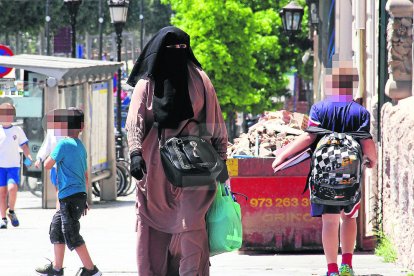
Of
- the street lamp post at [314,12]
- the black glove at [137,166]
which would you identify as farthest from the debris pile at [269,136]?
the street lamp post at [314,12]

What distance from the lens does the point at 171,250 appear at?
7.36 m

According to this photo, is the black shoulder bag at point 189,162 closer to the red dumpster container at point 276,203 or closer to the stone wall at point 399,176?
the stone wall at point 399,176

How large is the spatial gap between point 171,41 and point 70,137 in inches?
A: 94.1

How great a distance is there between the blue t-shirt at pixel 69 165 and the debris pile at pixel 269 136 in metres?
2.34

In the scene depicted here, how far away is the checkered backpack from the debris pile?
8.90ft

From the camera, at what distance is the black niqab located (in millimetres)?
7215

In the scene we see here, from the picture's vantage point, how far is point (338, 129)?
28.9ft

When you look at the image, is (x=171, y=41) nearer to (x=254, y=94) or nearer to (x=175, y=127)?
(x=175, y=127)

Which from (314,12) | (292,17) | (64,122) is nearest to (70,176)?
(64,122)

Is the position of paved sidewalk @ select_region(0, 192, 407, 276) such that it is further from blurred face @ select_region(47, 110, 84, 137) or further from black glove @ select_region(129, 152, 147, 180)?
black glove @ select_region(129, 152, 147, 180)

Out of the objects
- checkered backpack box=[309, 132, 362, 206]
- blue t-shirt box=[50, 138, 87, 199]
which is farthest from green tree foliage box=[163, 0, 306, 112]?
checkered backpack box=[309, 132, 362, 206]

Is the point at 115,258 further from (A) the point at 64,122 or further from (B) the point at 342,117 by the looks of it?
(B) the point at 342,117

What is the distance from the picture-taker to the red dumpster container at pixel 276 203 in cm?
1116

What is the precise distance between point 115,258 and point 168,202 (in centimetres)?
416
